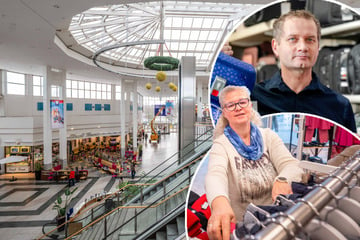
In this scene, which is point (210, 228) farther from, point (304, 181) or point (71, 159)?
point (71, 159)

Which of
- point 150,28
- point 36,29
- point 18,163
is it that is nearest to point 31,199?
point 18,163

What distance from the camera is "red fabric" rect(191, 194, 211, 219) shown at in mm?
935

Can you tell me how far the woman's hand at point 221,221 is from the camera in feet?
2.66

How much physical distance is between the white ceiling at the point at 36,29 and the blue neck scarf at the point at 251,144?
7161mm

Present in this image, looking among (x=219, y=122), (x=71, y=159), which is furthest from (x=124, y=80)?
(x=219, y=122)

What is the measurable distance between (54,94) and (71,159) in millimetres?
6297

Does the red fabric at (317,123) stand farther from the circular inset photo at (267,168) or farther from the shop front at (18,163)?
the shop front at (18,163)

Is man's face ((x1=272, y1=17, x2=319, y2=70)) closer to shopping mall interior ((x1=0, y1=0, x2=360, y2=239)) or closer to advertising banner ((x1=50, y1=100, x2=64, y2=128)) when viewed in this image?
shopping mall interior ((x1=0, y1=0, x2=360, y2=239))

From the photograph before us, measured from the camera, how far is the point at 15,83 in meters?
19.6

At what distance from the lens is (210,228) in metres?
0.83

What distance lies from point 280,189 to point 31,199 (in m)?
13.6

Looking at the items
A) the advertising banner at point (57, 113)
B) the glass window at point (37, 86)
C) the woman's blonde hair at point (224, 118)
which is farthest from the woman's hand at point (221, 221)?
the glass window at point (37, 86)

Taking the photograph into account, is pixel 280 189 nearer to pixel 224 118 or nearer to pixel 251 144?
pixel 251 144

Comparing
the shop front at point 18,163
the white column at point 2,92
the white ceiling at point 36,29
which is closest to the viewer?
the white ceiling at point 36,29
